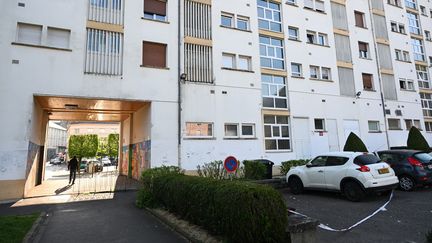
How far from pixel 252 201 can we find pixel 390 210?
18.5 ft

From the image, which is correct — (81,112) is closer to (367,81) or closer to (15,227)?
(15,227)

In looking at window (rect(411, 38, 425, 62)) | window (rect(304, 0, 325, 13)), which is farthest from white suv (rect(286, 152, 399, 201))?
window (rect(411, 38, 425, 62))

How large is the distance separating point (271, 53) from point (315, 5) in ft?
21.6

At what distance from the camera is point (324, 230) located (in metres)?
6.32

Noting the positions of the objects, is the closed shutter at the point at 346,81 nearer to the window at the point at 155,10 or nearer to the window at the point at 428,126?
the window at the point at 428,126

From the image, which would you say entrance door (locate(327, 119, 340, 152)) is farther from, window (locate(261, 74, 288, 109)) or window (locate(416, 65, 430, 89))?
window (locate(416, 65, 430, 89))

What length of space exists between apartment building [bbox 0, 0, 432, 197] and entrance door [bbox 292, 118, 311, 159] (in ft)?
0.24

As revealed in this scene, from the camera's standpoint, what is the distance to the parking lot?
5.83 metres

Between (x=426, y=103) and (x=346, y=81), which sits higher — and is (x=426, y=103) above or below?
below

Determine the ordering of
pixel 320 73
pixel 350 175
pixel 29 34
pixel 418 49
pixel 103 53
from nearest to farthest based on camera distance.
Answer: pixel 350 175, pixel 29 34, pixel 103 53, pixel 320 73, pixel 418 49

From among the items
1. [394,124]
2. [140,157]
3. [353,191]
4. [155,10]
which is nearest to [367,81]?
[394,124]

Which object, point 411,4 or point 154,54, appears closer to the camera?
point 154,54

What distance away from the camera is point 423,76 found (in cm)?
2683

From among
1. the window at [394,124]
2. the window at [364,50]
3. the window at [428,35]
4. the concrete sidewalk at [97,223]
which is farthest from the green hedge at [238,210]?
the window at [428,35]
